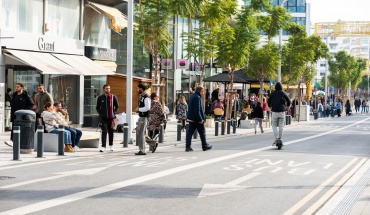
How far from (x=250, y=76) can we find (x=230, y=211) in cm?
3628

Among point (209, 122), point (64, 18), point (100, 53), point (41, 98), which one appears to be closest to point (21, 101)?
point (41, 98)

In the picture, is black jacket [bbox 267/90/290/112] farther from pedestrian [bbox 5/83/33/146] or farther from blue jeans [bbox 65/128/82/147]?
pedestrian [bbox 5/83/33/146]

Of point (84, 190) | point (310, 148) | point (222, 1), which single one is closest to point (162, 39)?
point (222, 1)

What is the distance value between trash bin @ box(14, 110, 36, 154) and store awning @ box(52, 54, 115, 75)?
37.2 ft

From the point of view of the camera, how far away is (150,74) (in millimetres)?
46594

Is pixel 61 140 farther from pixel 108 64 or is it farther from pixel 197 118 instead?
pixel 108 64

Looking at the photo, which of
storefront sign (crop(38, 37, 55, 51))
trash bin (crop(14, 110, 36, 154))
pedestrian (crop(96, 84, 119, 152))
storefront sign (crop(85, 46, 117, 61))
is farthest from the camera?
storefront sign (crop(85, 46, 117, 61))

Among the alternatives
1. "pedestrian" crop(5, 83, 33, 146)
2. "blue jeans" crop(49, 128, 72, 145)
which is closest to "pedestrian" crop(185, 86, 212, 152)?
"blue jeans" crop(49, 128, 72, 145)

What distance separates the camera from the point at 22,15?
97.3 ft

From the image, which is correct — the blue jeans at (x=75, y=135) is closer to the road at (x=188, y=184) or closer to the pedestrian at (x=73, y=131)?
the pedestrian at (x=73, y=131)

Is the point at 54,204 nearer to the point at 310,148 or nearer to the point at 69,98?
the point at 310,148

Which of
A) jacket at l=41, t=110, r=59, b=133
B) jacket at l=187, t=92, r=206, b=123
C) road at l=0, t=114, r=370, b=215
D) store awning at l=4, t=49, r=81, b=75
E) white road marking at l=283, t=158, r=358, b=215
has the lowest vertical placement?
white road marking at l=283, t=158, r=358, b=215

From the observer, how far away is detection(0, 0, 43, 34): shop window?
92.7 feet

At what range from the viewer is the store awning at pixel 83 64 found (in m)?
30.5
